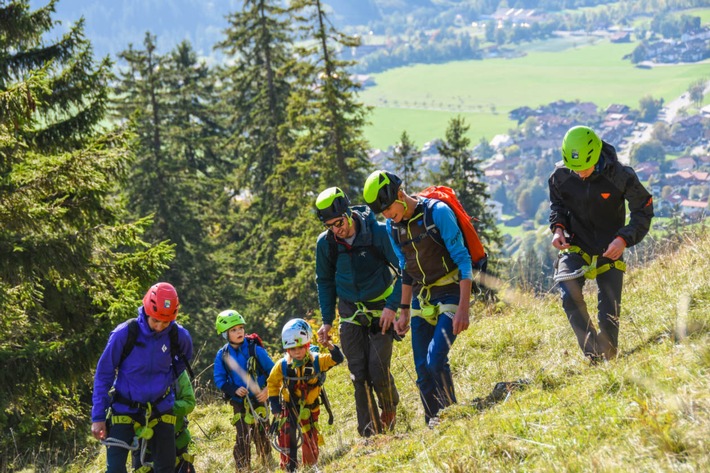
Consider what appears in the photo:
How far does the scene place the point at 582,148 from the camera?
6.29 metres

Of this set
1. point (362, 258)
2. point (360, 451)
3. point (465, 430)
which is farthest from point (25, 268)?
point (465, 430)

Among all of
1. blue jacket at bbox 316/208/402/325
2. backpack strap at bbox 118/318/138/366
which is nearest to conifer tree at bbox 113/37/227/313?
blue jacket at bbox 316/208/402/325

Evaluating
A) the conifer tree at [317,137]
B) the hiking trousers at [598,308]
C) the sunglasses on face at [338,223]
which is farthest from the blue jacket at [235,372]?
the conifer tree at [317,137]

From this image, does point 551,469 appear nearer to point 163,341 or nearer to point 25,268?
point 163,341

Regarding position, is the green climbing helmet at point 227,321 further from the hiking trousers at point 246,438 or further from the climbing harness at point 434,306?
the climbing harness at point 434,306

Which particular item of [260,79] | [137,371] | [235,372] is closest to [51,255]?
[235,372]

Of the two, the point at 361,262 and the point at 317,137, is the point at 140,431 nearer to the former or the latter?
the point at 361,262

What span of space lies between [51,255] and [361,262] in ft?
18.7

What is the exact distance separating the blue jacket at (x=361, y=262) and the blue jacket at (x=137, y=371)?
177cm

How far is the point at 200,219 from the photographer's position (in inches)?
1308

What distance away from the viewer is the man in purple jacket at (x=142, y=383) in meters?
6.35

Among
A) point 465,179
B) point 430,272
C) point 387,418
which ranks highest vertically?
point 430,272

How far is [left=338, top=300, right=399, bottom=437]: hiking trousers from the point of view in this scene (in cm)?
755

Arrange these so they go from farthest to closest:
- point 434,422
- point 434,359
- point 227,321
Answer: point 227,321 → point 434,359 → point 434,422
